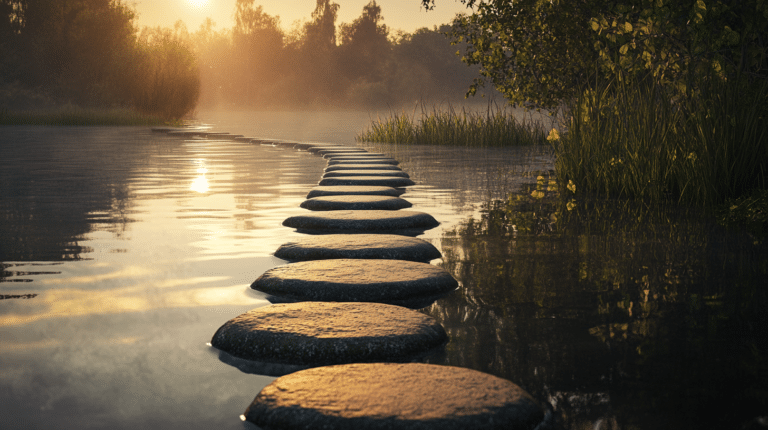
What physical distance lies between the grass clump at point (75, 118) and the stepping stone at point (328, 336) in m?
26.4

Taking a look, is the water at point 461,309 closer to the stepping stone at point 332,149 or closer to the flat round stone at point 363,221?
the flat round stone at point 363,221

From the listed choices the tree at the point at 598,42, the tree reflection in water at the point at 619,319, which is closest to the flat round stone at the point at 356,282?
the tree reflection in water at the point at 619,319

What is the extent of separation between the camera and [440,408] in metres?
1.44

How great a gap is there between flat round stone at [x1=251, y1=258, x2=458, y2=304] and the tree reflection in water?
121mm

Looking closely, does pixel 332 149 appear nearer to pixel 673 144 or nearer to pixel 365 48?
pixel 673 144

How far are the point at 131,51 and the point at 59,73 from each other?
3566mm

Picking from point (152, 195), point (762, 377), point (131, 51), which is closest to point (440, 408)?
point (762, 377)

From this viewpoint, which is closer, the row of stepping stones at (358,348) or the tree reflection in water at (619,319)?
the row of stepping stones at (358,348)

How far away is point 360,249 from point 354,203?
1487mm

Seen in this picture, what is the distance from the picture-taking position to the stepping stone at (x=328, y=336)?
1.86 meters

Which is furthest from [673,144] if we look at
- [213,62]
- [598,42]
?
[213,62]

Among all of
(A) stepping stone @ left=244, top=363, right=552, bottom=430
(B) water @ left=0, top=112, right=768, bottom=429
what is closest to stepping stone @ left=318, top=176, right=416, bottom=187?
(B) water @ left=0, top=112, right=768, bottom=429

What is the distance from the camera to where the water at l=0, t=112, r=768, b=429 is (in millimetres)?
1557

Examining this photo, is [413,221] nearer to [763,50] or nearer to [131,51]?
[763,50]
